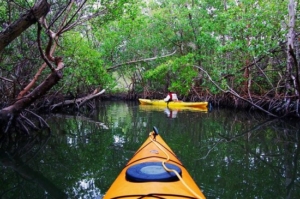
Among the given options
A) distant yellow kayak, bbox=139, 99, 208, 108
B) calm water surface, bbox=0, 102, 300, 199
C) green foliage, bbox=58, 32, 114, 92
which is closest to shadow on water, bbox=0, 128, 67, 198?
calm water surface, bbox=0, 102, 300, 199

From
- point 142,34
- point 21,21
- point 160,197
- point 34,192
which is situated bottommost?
point 34,192

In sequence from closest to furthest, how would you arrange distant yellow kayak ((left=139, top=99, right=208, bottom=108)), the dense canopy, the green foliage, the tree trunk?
the tree trunk, the dense canopy, the green foliage, distant yellow kayak ((left=139, top=99, right=208, bottom=108))

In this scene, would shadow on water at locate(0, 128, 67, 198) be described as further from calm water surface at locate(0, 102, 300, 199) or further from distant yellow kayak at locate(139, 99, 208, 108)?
distant yellow kayak at locate(139, 99, 208, 108)

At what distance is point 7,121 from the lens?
16.4ft

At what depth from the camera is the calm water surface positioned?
322 centimetres

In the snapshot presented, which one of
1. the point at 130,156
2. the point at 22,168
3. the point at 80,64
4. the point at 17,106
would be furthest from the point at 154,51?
the point at 22,168

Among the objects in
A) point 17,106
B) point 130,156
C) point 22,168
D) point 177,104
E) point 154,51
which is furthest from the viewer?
point 154,51

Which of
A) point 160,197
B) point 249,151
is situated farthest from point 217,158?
point 160,197

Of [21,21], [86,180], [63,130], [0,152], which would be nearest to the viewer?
[21,21]

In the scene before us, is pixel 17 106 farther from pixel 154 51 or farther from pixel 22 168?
pixel 154 51

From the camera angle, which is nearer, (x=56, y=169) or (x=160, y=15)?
(x=56, y=169)

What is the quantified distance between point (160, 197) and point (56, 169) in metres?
2.61

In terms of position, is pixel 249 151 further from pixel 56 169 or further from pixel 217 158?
pixel 56 169

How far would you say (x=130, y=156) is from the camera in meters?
4.52
